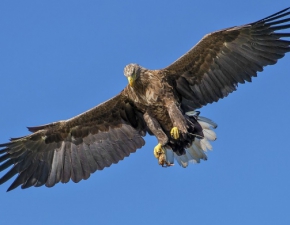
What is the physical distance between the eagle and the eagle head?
16mm

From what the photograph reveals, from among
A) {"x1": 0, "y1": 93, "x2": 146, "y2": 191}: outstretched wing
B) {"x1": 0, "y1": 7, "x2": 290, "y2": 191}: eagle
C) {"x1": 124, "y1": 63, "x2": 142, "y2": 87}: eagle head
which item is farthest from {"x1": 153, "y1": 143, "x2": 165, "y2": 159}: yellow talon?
{"x1": 124, "y1": 63, "x2": 142, "y2": 87}: eagle head

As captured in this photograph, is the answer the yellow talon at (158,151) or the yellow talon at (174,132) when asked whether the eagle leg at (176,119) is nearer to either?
the yellow talon at (174,132)

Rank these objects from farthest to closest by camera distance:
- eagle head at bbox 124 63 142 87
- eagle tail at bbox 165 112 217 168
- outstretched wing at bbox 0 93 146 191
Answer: eagle tail at bbox 165 112 217 168 < outstretched wing at bbox 0 93 146 191 < eagle head at bbox 124 63 142 87

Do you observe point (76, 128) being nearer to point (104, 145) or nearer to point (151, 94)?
point (104, 145)

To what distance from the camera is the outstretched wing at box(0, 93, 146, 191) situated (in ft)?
53.5

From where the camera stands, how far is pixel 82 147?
1672 cm

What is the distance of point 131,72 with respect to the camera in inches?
600

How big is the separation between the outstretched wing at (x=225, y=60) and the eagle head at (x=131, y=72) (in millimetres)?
621

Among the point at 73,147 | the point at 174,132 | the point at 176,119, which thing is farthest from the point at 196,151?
the point at 73,147

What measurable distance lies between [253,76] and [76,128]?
3231 mm

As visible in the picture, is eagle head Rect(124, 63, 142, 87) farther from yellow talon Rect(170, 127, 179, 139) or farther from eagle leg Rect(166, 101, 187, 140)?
yellow talon Rect(170, 127, 179, 139)

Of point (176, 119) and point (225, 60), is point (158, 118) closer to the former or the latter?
point (176, 119)

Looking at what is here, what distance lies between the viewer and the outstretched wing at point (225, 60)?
50.5 ft

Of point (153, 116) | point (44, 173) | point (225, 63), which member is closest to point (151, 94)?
point (153, 116)
